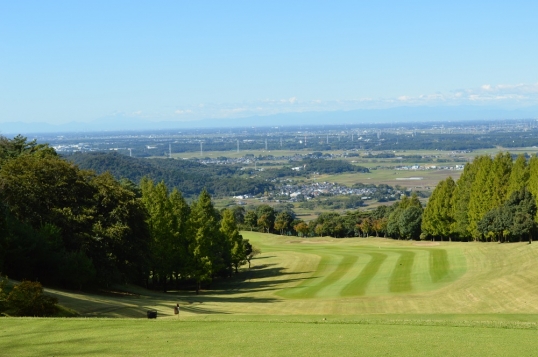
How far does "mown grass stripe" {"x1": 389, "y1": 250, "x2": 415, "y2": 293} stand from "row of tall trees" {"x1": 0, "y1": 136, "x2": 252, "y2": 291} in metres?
14.7

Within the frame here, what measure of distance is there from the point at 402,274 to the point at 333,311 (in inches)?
754

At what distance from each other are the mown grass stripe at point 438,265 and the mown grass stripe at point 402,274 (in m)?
1.90

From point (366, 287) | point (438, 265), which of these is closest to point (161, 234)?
point (366, 287)

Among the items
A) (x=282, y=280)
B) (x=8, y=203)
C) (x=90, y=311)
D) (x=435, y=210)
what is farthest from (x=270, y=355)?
(x=435, y=210)

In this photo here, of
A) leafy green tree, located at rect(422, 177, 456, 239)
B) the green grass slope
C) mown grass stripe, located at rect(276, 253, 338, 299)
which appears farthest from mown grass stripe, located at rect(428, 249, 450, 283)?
leafy green tree, located at rect(422, 177, 456, 239)

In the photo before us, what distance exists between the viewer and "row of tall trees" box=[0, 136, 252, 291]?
39.4 m

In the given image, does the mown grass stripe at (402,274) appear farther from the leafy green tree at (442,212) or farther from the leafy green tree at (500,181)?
the leafy green tree at (442,212)

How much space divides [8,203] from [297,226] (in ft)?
265

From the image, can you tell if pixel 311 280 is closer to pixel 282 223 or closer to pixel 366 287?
pixel 366 287

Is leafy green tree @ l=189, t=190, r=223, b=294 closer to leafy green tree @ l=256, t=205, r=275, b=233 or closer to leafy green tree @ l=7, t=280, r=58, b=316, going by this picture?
leafy green tree @ l=7, t=280, r=58, b=316

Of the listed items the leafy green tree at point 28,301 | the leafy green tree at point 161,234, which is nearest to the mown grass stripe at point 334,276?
the leafy green tree at point 161,234

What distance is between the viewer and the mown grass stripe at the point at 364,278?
4559 centimetres

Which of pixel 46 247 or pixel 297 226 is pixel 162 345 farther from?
pixel 297 226

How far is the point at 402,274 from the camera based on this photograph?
53125mm
